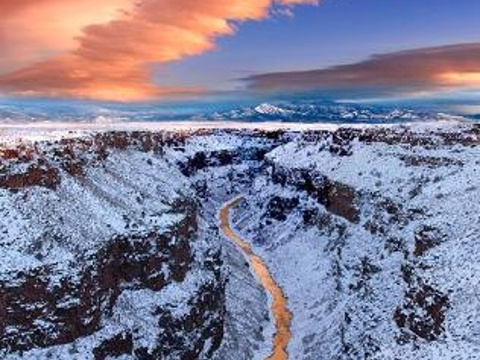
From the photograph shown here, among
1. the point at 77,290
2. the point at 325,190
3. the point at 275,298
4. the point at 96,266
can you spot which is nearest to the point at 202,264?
the point at 96,266

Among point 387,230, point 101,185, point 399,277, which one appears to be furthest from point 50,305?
point 387,230

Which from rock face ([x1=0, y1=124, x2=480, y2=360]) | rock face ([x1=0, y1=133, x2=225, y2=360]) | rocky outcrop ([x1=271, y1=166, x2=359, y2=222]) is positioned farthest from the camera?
rocky outcrop ([x1=271, y1=166, x2=359, y2=222])

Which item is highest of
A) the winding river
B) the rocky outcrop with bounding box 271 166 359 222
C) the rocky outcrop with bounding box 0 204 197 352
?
the rocky outcrop with bounding box 0 204 197 352

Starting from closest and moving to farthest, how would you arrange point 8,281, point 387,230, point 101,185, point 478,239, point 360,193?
point 8,281, point 478,239, point 101,185, point 387,230, point 360,193

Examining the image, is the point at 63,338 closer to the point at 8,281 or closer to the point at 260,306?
the point at 8,281

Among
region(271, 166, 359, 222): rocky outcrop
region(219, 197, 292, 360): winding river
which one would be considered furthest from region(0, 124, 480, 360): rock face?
region(219, 197, 292, 360): winding river

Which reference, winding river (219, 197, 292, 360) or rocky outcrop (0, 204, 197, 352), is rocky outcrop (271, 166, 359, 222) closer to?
winding river (219, 197, 292, 360)

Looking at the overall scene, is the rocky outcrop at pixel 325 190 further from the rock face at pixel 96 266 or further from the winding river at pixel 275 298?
the rock face at pixel 96 266
